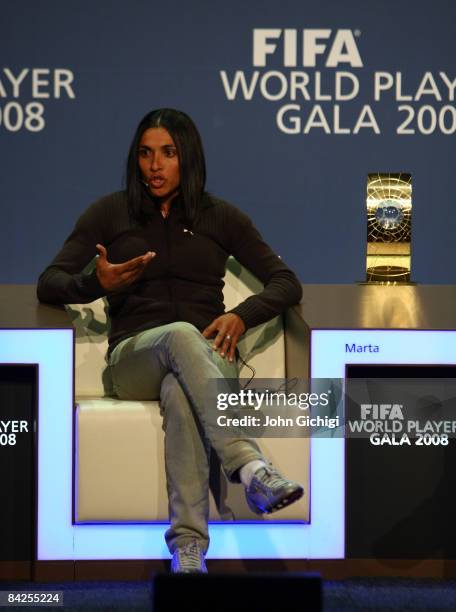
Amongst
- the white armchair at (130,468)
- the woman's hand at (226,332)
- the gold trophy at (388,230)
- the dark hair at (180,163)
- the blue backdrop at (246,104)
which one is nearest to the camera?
the white armchair at (130,468)

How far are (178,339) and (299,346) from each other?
370 mm

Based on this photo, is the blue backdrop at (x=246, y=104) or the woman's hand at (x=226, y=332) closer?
the woman's hand at (x=226, y=332)

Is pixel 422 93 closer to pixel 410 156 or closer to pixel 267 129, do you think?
pixel 410 156

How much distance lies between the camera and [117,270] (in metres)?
2.60

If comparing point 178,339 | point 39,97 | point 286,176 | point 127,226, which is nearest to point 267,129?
point 286,176

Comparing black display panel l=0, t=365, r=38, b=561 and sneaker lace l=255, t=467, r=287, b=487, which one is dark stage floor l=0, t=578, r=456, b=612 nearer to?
black display panel l=0, t=365, r=38, b=561

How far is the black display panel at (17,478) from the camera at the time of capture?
2.59 meters

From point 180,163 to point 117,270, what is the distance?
45 cm

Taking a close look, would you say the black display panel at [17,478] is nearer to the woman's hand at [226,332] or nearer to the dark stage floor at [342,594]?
the dark stage floor at [342,594]

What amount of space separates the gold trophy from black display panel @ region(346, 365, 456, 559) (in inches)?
29.5

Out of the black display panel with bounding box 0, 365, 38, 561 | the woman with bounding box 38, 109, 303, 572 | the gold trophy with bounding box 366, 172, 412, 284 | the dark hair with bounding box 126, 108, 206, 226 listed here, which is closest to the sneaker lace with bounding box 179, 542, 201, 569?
the woman with bounding box 38, 109, 303, 572

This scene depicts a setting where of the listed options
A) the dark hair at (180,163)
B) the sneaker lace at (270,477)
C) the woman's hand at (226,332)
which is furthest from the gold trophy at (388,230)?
the sneaker lace at (270,477)

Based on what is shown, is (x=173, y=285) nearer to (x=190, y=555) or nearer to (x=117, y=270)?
(x=117, y=270)

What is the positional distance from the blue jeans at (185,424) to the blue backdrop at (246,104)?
1.90m
